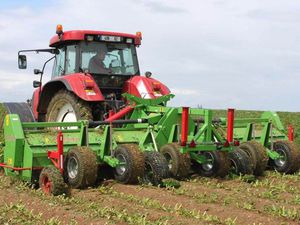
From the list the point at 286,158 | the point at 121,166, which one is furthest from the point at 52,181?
the point at 286,158

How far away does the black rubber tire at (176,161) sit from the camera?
7.03m

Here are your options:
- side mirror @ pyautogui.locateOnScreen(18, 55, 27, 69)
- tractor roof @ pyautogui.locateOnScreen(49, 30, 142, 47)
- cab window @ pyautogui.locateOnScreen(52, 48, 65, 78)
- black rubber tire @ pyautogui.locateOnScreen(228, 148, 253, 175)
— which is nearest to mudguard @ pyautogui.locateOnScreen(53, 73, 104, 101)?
tractor roof @ pyautogui.locateOnScreen(49, 30, 142, 47)

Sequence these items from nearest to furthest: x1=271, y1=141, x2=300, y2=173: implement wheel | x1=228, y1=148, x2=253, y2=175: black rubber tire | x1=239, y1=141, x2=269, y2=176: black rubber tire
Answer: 1. x1=228, y1=148, x2=253, y2=175: black rubber tire
2. x1=239, y1=141, x2=269, y2=176: black rubber tire
3. x1=271, y1=141, x2=300, y2=173: implement wheel

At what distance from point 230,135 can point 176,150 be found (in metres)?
0.84

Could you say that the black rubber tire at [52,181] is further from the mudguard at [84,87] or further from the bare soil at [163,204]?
the mudguard at [84,87]

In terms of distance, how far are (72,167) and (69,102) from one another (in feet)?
5.66

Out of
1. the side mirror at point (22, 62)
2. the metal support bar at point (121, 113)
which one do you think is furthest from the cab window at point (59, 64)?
the metal support bar at point (121, 113)

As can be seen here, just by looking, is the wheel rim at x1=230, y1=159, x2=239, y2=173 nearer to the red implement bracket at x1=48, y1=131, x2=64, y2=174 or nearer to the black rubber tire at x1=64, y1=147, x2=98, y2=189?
the black rubber tire at x1=64, y1=147, x2=98, y2=189

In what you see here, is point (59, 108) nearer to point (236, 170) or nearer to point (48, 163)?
point (48, 163)

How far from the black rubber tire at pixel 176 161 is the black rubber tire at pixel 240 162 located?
0.89 meters

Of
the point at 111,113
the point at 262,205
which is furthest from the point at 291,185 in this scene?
the point at 111,113

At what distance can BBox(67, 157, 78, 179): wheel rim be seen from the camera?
6793 mm

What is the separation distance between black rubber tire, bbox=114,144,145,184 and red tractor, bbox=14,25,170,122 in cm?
140

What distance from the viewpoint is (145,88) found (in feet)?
28.5
